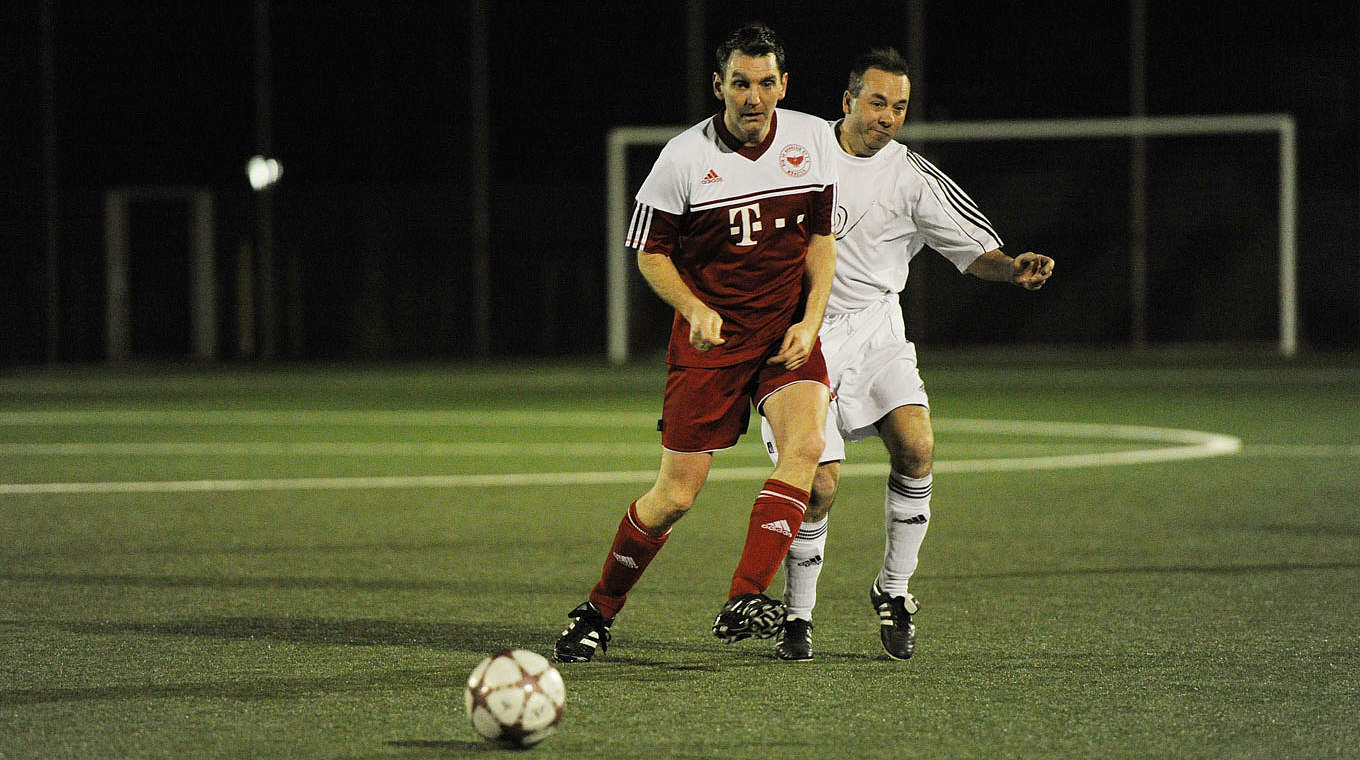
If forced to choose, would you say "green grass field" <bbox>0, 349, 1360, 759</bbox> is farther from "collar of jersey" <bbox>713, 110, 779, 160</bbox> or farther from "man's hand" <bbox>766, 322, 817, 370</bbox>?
"collar of jersey" <bbox>713, 110, 779, 160</bbox>

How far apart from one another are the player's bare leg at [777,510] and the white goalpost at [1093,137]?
1746cm

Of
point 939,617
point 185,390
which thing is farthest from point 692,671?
point 185,390

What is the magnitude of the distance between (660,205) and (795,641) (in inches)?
58.8

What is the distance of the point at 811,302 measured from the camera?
567cm

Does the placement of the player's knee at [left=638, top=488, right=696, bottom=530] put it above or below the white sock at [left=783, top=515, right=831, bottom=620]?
above

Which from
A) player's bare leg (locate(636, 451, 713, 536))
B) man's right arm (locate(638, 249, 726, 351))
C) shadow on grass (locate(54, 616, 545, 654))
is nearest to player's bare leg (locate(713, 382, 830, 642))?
player's bare leg (locate(636, 451, 713, 536))

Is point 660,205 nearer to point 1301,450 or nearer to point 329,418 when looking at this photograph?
point 1301,450

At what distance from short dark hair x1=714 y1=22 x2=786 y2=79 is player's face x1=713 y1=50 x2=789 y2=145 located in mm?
12

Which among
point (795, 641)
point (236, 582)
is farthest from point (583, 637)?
point (236, 582)

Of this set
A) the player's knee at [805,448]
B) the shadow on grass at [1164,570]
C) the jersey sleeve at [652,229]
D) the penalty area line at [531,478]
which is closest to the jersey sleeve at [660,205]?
the jersey sleeve at [652,229]

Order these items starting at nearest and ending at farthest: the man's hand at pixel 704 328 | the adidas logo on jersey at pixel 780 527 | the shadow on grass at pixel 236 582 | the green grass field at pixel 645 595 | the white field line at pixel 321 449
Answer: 1. the green grass field at pixel 645 595
2. the man's hand at pixel 704 328
3. the adidas logo on jersey at pixel 780 527
4. the shadow on grass at pixel 236 582
5. the white field line at pixel 321 449

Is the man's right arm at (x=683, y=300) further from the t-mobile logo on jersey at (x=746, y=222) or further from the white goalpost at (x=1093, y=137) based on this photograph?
the white goalpost at (x=1093, y=137)

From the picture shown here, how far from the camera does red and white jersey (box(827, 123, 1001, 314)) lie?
619 centimetres

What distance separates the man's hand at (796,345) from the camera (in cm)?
559
